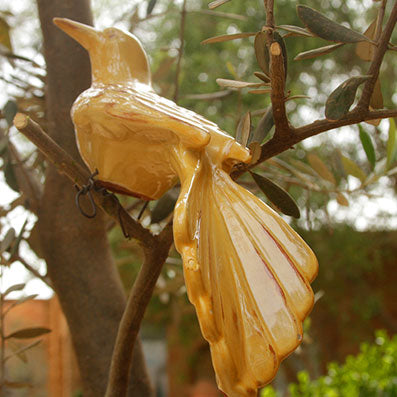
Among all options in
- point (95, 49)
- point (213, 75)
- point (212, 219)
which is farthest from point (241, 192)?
point (213, 75)

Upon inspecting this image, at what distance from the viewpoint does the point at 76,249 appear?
0.57 m

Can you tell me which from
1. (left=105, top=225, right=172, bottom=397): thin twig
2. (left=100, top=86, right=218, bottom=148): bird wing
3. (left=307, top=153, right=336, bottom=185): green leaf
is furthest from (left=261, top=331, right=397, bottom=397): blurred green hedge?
(left=100, top=86, right=218, bottom=148): bird wing

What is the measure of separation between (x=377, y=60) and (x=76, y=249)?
14.6 inches

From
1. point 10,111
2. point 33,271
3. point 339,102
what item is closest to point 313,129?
point 339,102

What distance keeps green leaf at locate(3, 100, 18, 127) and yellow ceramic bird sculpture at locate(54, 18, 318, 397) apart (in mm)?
131

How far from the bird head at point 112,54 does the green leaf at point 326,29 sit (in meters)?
0.16

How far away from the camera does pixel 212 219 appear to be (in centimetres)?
30

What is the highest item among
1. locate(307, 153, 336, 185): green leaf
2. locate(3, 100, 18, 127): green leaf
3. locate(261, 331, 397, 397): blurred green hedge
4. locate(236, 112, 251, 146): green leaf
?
locate(3, 100, 18, 127): green leaf

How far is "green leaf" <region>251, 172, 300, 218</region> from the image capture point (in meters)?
0.39

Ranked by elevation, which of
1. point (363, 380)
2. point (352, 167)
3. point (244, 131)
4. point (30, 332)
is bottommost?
point (363, 380)

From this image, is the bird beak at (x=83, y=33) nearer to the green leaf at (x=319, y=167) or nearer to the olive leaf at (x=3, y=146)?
the olive leaf at (x=3, y=146)

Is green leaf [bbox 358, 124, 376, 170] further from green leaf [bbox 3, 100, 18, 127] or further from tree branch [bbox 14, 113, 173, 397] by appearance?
green leaf [bbox 3, 100, 18, 127]

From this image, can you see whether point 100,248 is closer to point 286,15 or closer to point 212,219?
point 212,219

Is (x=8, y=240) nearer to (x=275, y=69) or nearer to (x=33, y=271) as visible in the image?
(x=33, y=271)
